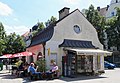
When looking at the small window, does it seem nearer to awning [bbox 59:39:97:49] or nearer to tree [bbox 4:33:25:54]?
awning [bbox 59:39:97:49]

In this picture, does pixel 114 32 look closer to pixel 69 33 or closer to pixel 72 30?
pixel 72 30

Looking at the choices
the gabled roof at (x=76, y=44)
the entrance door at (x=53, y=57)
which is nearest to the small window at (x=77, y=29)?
the gabled roof at (x=76, y=44)

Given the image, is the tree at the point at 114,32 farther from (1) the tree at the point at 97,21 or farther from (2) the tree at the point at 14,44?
(2) the tree at the point at 14,44

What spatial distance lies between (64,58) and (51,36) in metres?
2.87

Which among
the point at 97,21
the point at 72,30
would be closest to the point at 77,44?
the point at 72,30

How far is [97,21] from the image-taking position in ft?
169

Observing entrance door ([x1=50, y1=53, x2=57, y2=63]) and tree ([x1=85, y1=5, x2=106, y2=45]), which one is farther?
tree ([x1=85, y1=5, x2=106, y2=45])

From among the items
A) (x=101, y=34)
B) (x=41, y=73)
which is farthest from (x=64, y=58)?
(x=101, y=34)

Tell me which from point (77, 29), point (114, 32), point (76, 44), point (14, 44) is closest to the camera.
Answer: point (76, 44)

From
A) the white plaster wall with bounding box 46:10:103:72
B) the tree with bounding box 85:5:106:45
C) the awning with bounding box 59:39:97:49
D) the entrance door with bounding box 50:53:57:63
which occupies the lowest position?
the entrance door with bounding box 50:53:57:63

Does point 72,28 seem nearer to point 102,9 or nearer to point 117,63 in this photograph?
point 117,63

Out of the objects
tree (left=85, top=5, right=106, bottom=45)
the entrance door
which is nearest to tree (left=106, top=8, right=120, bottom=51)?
tree (left=85, top=5, right=106, bottom=45)

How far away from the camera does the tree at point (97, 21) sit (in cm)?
5138

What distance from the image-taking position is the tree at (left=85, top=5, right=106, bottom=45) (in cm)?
5138
